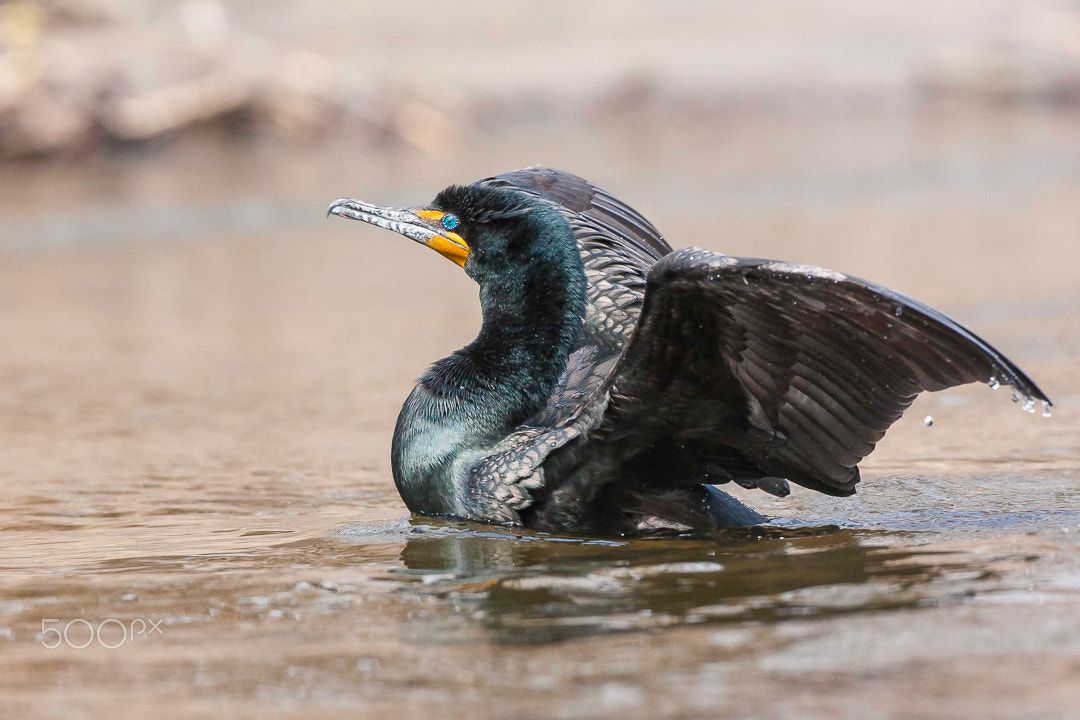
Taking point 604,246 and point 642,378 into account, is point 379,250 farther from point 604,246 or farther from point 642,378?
point 642,378

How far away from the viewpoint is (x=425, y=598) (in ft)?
13.8

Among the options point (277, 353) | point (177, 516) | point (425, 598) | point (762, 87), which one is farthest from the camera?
point (762, 87)

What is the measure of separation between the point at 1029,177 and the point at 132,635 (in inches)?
535

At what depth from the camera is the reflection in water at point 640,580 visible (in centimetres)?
388

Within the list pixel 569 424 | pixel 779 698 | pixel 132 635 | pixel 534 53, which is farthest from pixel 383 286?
pixel 534 53

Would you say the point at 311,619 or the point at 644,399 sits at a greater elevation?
the point at 644,399

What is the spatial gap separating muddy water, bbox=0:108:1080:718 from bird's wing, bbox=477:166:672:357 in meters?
0.86

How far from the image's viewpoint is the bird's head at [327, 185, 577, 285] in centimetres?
509

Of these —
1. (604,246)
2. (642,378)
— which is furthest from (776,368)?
(604,246)

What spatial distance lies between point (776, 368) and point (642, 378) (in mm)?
402

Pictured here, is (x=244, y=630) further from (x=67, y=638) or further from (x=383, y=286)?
(x=383, y=286)

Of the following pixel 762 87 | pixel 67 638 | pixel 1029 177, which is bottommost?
pixel 67 638

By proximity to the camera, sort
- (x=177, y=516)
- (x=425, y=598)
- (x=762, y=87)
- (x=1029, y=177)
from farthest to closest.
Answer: (x=762, y=87) < (x=1029, y=177) < (x=177, y=516) < (x=425, y=598)

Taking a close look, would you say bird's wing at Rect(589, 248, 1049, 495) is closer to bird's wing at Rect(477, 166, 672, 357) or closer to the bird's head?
bird's wing at Rect(477, 166, 672, 357)
